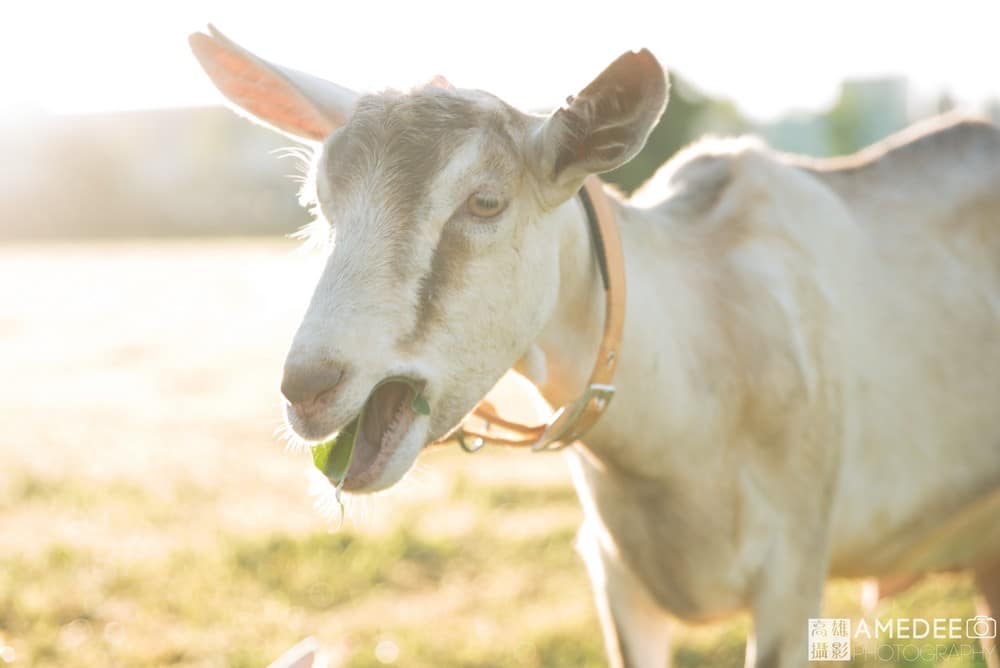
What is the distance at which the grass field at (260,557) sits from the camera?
4555mm

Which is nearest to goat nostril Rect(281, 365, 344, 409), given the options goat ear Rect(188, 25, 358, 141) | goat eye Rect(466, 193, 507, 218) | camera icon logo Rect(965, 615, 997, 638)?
goat eye Rect(466, 193, 507, 218)

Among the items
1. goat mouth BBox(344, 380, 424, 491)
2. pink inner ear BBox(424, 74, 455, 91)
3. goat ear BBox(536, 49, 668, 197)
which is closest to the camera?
goat mouth BBox(344, 380, 424, 491)

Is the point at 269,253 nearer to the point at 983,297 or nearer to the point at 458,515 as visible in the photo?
the point at 458,515

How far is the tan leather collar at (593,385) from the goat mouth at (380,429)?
1.03 ft

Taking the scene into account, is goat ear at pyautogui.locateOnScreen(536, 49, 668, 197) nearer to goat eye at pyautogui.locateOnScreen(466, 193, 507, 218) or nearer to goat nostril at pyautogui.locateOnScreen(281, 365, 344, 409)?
goat eye at pyautogui.locateOnScreen(466, 193, 507, 218)

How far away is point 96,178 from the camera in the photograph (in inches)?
1770

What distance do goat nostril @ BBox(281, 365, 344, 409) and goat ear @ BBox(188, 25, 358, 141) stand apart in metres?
0.92

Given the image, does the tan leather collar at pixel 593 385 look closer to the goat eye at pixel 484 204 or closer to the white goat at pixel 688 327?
the white goat at pixel 688 327

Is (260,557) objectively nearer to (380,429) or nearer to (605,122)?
(380,429)

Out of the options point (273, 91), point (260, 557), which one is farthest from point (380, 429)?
point (260, 557)

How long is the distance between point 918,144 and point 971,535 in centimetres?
156

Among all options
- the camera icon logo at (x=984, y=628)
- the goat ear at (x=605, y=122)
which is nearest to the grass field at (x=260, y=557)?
the camera icon logo at (x=984, y=628)

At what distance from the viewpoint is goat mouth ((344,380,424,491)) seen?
2.15m

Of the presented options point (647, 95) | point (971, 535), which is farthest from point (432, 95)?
point (971, 535)
